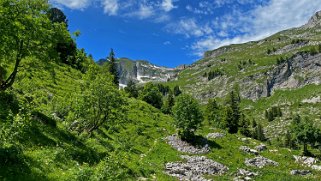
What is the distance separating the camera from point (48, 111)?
128ft

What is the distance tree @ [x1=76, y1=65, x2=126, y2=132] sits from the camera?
36125 millimetres

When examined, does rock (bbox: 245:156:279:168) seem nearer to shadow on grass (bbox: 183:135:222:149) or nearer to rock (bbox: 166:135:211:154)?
shadow on grass (bbox: 183:135:222:149)

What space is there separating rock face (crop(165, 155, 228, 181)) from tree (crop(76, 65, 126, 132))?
1264 centimetres

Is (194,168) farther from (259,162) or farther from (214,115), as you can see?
(214,115)

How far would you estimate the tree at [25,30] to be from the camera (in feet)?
74.2

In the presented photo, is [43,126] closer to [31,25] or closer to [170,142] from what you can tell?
[31,25]

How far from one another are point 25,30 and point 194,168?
3488 cm

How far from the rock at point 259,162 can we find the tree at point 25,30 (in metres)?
41.2

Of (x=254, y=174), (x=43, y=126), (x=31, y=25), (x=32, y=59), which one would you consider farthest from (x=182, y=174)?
(x=31, y=25)

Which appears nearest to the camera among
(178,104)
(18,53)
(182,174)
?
(18,53)

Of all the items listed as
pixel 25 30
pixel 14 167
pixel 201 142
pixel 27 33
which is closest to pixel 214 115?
pixel 201 142

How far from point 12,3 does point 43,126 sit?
10.8 meters

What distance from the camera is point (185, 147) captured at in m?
62.1

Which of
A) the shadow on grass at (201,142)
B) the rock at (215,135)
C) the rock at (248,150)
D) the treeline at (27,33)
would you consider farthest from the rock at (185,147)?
the treeline at (27,33)
